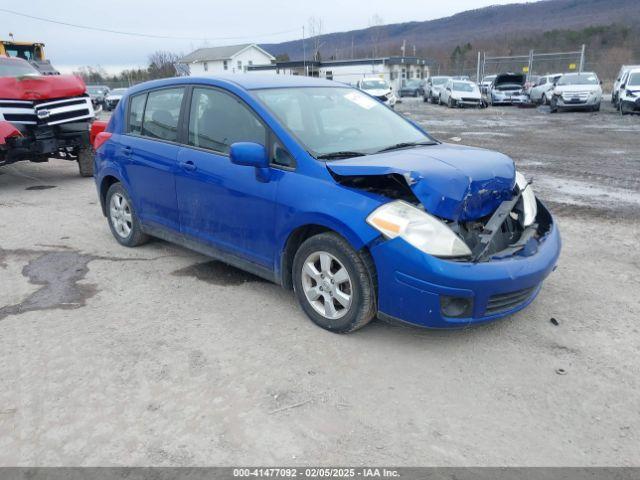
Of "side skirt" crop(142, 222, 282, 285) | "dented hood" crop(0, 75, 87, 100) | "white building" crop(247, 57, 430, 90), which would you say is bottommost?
"side skirt" crop(142, 222, 282, 285)

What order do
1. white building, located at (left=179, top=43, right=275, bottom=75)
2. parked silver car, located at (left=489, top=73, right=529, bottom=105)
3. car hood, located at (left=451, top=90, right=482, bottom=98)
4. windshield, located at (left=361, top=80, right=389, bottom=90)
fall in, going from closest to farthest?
windshield, located at (left=361, top=80, right=389, bottom=90)
car hood, located at (left=451, top=90, right=482, bottom=98)
parked silver car, located at (left=489, top=73, right=529, bottom=105)
white building, located at (left=179, top=43, right=275, bottom=75)

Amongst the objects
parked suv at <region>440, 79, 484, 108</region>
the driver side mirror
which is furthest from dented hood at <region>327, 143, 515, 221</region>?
parked suv at <region>440, 79, 484, 108</region>

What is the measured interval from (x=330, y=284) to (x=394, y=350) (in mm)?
611

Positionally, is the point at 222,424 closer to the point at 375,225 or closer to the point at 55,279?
the point at 375,225

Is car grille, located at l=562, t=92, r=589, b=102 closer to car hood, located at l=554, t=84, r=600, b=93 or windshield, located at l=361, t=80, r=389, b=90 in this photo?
car hood, located at l=554, t=84, r=600, b=93

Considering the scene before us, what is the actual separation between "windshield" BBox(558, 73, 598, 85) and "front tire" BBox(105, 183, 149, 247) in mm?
22285

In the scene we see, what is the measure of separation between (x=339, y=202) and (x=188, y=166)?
1654 mm

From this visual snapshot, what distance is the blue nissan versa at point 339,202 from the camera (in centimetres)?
333

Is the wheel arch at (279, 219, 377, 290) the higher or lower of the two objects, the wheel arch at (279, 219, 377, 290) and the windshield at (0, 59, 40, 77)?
the lower

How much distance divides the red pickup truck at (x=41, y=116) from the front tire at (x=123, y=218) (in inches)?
156

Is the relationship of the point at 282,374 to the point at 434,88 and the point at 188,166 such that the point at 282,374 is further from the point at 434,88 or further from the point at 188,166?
the point at 434,88

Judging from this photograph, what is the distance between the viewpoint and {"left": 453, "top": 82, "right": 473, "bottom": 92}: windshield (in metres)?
28.3

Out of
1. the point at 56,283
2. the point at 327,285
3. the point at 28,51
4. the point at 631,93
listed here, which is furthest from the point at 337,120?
the point at 631,93

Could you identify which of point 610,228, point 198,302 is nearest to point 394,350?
point 198,302
